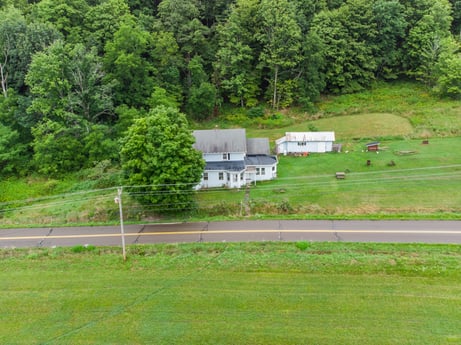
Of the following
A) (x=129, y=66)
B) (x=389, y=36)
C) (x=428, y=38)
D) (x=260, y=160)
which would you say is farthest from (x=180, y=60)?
(x=428, y=38)

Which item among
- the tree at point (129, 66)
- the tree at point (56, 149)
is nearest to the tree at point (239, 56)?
the tree at point (129, 66)

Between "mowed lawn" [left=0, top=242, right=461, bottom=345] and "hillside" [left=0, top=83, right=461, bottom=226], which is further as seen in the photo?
"hillside" [left=0, top=83, right=461, bottom=226]

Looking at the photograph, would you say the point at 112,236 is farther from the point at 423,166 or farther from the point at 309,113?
the point at 309,113

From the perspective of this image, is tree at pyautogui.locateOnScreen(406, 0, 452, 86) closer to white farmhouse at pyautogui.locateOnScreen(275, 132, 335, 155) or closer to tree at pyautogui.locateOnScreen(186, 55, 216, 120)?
white farmhouse at pyautogui.locateOnScreen(275, 132, 335, 155)

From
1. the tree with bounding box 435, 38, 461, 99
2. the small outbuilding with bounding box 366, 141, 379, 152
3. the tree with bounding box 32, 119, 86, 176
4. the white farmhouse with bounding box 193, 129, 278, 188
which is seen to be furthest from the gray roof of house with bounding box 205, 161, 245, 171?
the tree with bounding box 435, 38, 461, 99

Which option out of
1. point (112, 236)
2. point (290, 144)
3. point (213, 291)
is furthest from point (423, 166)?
point (112, 236)

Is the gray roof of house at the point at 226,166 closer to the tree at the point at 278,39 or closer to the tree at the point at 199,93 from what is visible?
the tree at the point at 199,93
